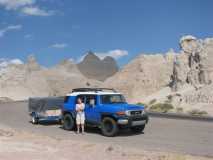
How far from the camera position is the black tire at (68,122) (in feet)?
72.3

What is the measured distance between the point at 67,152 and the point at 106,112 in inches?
237

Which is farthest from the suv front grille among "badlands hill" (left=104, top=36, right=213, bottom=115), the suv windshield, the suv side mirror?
"badlands hill" (left=104, top=36, right=213, bottom=115)

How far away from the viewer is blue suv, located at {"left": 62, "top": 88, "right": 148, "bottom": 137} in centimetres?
1908

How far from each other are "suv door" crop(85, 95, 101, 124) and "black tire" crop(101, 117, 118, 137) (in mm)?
528

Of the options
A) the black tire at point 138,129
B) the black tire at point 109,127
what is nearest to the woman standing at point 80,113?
the black tire at point 109,127

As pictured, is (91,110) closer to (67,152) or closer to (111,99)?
(111,99)

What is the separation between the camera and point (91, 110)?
20.7 m

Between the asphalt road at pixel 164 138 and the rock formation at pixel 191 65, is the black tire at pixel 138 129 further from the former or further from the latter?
the rock formation at pixel 191 65

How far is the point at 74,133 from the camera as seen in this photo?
2077 centimetres

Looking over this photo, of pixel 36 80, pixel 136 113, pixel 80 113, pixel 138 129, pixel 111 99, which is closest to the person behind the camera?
pixel 136 113

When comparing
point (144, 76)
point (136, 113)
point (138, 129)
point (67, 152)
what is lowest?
point (67, 152)

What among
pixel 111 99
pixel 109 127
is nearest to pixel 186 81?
pixel 111 99

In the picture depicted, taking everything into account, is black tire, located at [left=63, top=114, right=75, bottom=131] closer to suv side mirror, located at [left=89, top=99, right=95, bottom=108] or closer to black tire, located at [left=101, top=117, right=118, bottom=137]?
suv side mirror, located at [left=89, top=99, right=95, bottom=108]

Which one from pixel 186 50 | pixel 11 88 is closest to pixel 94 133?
pixel 186 50
